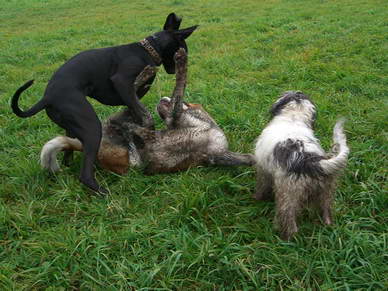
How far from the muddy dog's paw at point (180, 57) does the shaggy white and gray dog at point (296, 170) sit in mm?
1561

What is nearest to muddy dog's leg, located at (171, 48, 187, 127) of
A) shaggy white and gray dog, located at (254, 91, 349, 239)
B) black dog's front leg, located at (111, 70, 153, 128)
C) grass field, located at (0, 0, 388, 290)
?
black dog's front leg, located at (111, 70, 153, 128)

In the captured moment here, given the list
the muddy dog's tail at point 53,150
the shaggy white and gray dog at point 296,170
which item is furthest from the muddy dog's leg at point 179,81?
the shaggy white and gray dog at point 296,170

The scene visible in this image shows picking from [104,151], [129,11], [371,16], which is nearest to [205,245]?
[104,151]

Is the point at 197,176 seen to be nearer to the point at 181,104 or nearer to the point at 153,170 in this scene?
the point at 153,170

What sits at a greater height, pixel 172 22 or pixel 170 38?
pixel 172 22

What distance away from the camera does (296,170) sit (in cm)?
254

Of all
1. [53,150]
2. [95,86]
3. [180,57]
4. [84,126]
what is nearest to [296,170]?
[84,126]

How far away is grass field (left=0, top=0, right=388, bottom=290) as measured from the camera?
243cm

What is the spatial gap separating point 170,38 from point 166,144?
1.23 metres

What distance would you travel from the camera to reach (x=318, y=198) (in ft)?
8.82

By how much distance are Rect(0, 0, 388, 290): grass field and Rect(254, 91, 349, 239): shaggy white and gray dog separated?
7.9 inches

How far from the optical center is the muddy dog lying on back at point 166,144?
3754 mm

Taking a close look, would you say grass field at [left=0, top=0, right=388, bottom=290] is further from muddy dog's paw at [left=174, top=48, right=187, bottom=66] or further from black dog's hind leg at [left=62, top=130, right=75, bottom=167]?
muddy dog's paw at [left=174, top=48, right=187, bottom=66]

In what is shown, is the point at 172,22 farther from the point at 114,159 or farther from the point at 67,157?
the point at 67,157
